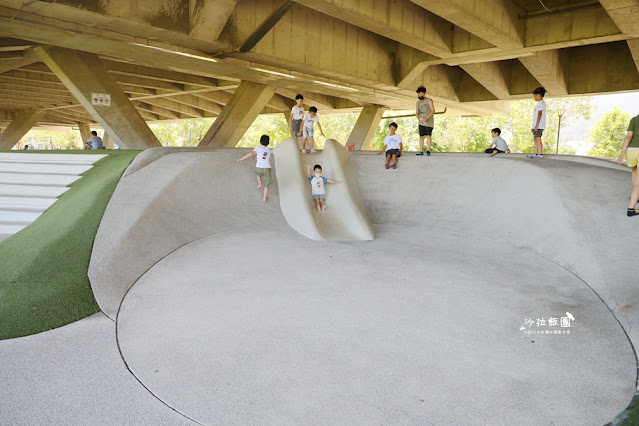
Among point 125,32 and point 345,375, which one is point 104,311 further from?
point 125,32

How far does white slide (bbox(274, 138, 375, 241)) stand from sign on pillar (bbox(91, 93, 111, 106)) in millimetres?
7996

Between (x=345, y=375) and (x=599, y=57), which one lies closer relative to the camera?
(x=345, y=375)

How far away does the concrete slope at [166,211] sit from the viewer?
22.8 feet

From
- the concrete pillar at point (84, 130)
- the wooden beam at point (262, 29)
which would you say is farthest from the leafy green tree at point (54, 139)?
the wooden beam at point (262, 29)

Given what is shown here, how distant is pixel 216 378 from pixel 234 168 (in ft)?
25.6

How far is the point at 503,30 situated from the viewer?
13617mm

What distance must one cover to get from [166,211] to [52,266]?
271 centimetres

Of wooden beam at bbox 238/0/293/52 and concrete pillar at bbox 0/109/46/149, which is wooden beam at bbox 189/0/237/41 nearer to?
wooden beam at bbox 238/0/293/52

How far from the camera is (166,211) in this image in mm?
9055

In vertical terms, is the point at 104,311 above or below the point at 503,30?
below

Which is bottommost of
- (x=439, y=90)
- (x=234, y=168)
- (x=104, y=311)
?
(x=104, y=311)

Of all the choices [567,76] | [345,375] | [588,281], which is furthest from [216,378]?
[567,76]

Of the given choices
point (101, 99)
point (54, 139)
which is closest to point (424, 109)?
point (101, 99)

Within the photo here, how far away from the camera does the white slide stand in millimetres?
10031
